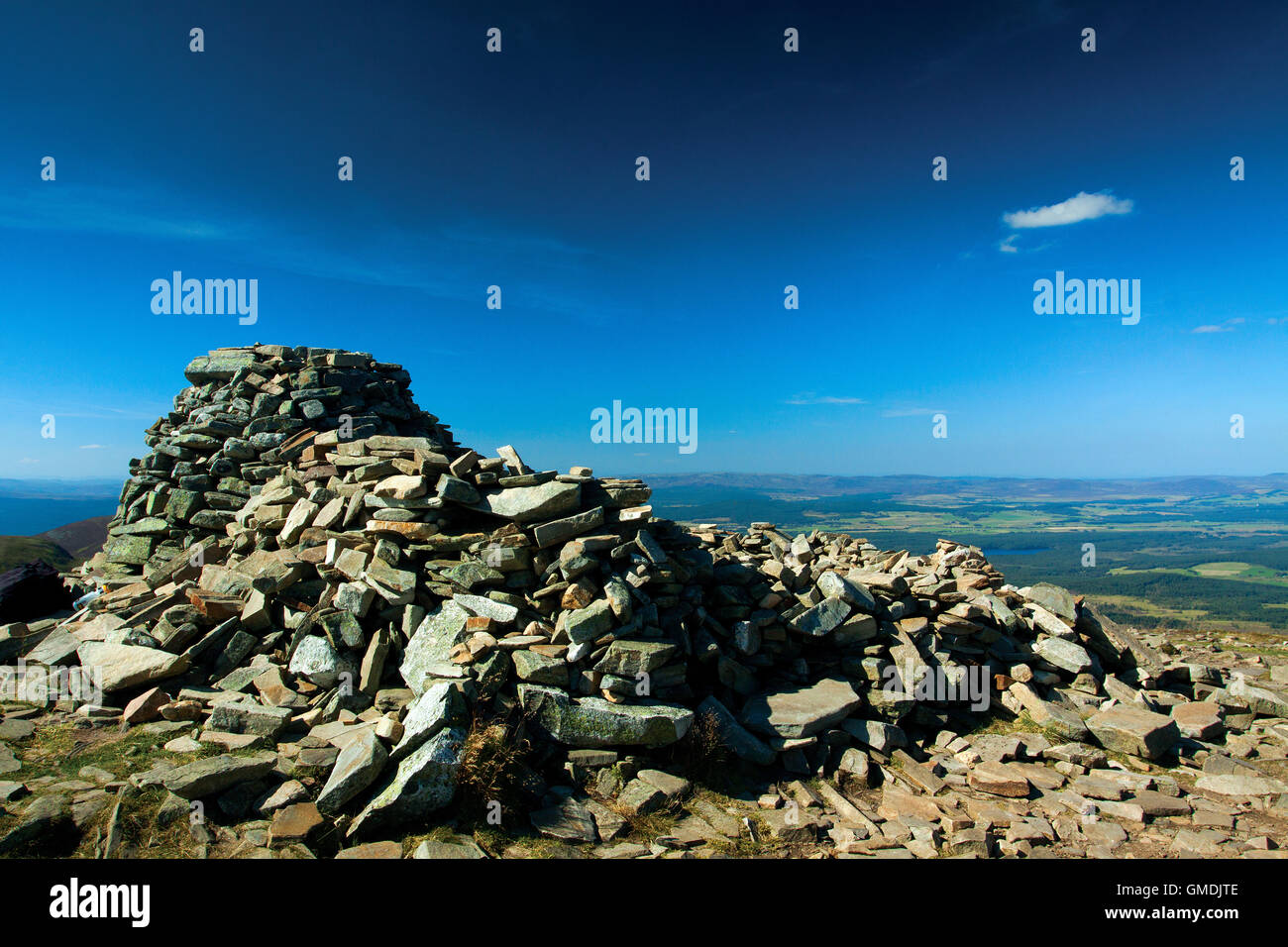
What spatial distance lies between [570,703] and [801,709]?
431 cm

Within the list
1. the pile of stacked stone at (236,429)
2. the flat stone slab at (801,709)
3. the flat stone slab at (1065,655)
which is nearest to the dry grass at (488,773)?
the flat stone slab at (801,709)

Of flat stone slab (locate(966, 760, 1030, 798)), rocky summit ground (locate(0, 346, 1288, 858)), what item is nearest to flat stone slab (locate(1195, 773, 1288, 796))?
rocky summit ground (locate(0, 346, 1288, 858))

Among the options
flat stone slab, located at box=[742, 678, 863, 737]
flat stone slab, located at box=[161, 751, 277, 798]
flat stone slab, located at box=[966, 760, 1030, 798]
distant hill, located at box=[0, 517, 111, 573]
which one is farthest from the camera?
distant hill, located at box=[0, 517, 111, 573]

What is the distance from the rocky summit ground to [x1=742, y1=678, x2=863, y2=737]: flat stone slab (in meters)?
0.07

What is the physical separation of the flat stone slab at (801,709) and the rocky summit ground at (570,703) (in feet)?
0.23

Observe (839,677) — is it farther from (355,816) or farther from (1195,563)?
(1195,563)

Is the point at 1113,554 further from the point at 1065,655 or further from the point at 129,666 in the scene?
the point at 129,666

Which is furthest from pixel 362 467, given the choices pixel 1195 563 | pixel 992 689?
pixel 1195 563

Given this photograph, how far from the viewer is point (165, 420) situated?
20.4 m

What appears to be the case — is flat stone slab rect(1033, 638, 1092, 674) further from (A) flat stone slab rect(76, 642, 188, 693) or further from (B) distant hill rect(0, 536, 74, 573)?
(B) distant hill rect(0, 536, 74, 573)

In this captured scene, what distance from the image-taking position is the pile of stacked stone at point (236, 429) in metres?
17.5

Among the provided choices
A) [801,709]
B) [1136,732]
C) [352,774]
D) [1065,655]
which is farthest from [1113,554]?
[352,774]

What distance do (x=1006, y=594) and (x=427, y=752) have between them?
14.2m

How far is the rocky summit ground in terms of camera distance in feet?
25.5
